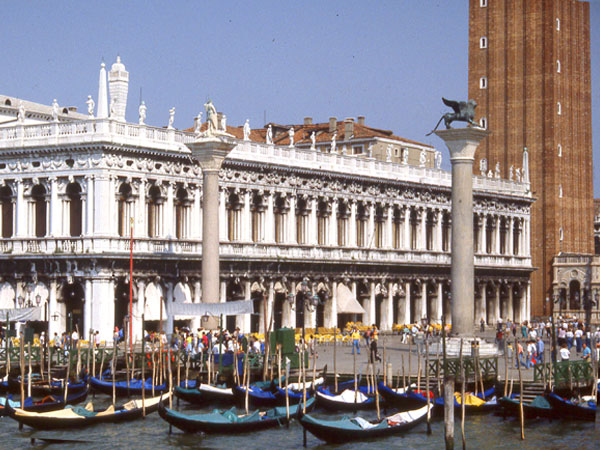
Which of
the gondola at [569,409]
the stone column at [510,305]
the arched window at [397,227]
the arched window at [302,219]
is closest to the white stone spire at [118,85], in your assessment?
the arched window at [302,219]

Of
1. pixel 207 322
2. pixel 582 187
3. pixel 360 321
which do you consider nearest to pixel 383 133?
pixel 582 187

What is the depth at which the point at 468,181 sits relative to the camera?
39.2m

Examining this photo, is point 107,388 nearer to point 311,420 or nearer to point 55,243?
point 311,420

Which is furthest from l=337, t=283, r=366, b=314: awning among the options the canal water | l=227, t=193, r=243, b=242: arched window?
the canal water

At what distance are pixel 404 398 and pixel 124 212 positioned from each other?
19.6 meters

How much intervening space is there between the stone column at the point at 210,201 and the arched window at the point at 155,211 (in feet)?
32.3

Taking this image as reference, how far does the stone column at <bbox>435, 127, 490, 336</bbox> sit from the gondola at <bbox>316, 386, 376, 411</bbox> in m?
5.22

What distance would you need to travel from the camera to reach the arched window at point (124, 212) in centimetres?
5051

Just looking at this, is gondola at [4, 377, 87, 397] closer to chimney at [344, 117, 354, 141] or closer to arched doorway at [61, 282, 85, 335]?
arched doorway at [61, 282, 85, 335]

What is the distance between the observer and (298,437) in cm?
3120

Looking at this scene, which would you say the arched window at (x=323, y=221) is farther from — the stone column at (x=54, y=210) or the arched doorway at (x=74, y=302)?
the stone column at (x=54, y=210)

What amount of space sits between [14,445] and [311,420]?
6713mm

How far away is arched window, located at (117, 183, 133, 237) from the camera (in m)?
50.5

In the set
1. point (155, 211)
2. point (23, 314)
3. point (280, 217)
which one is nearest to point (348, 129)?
point (280, 217)
